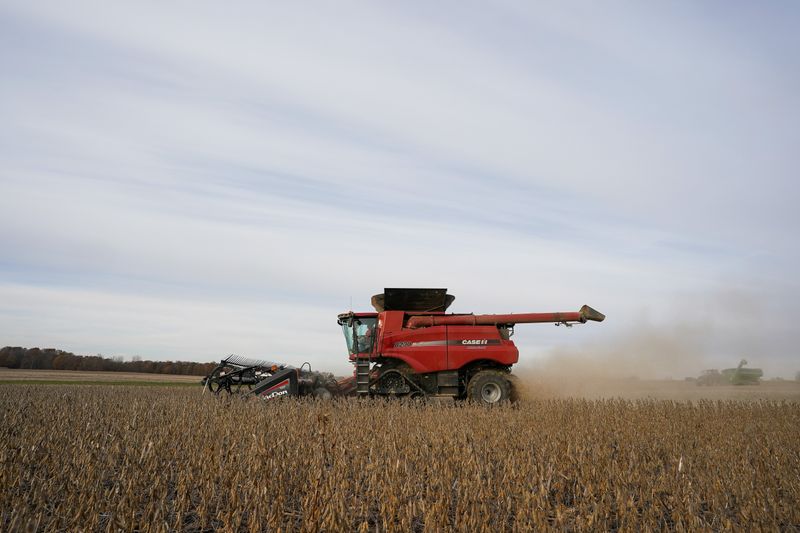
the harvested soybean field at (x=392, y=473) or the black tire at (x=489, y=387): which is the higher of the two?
the black tire at (x=489, y=387)

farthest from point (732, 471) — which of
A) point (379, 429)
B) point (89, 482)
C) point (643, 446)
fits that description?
point (89, 482)

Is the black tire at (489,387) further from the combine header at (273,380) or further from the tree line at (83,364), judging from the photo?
the tree line at (83,364)

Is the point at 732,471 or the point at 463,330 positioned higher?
the point at 463,330

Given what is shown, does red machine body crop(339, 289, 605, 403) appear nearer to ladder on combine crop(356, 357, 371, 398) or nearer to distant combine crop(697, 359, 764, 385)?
ladder on combine crop(356, 357, 371, 398)

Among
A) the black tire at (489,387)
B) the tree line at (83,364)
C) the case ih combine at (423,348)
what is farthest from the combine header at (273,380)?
the tree line at (83,364)

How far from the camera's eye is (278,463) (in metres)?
6.25

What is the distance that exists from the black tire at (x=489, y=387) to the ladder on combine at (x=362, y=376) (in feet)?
7.43

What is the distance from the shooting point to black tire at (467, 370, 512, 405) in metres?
13.5

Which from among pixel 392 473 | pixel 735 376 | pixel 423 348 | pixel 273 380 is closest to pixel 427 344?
pixel 423 348

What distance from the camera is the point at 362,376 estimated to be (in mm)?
14148

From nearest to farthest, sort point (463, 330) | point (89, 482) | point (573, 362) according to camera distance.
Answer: point (89, 482) < point (463, 330) < point (573, 362)

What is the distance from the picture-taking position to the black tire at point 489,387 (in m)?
13.5

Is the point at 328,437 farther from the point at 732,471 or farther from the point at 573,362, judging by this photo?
the point at 573,362

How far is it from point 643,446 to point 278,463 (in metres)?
4.64
